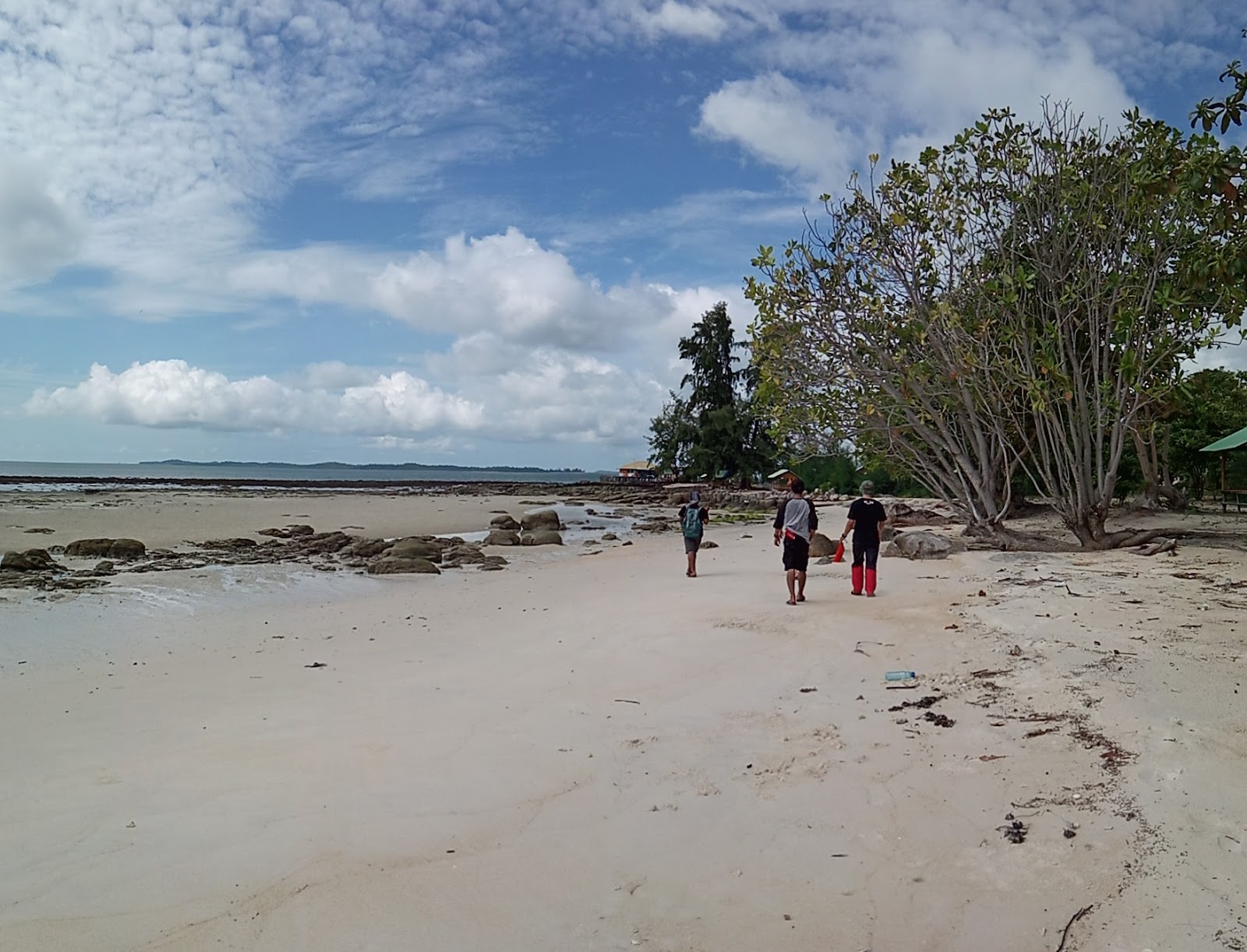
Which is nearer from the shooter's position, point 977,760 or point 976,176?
point 977,760

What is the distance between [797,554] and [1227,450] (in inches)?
751

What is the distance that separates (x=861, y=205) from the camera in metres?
14.7

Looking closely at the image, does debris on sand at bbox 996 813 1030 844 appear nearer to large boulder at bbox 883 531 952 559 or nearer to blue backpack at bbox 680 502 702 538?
blue backpack at bbox 680 502 702 538

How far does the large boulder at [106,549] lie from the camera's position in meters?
18.5

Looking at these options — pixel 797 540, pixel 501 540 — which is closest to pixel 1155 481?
pixel 797 540

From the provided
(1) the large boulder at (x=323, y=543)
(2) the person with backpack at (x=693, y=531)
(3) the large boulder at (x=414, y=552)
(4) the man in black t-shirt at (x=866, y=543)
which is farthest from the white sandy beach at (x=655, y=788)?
(1) the large boulder at (x=323, y=543)

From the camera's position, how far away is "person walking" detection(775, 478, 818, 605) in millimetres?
10258

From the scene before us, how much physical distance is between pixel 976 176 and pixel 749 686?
11.3 m

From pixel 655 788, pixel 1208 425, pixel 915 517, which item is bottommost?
pixel 655 788

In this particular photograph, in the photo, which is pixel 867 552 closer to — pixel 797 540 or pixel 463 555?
pixel 797 540

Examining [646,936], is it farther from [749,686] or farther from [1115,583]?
[1115,583]

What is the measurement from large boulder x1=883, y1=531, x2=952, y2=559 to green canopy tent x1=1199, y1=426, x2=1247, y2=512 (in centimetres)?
410

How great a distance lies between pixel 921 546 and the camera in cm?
1401

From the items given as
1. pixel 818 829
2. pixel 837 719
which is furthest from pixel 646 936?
pixel 837 719
